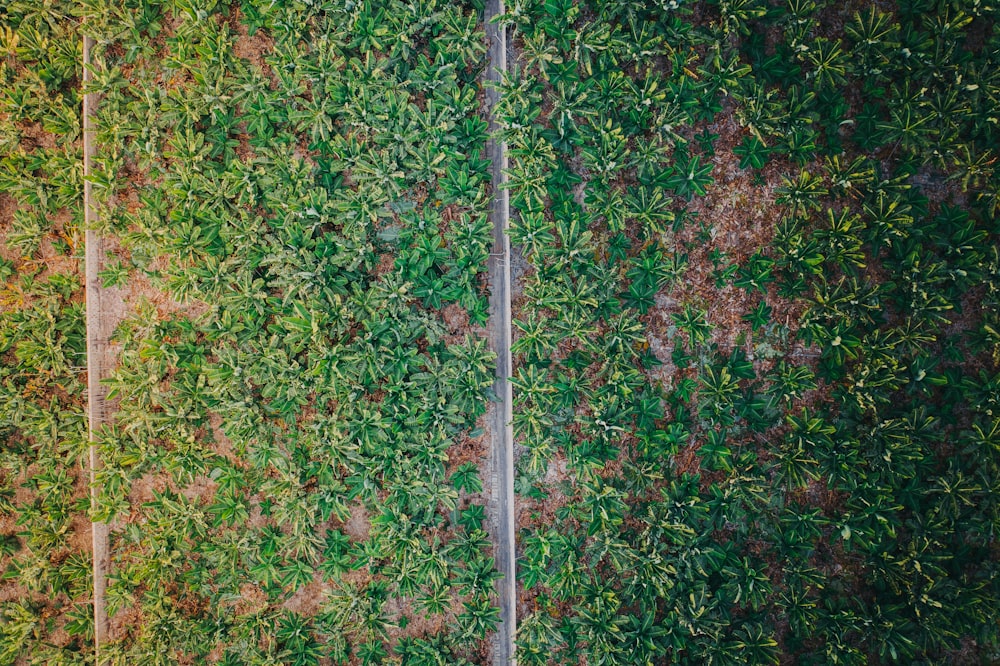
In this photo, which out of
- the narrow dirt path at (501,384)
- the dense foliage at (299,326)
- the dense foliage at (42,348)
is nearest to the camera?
the dense foliage at (299,326)

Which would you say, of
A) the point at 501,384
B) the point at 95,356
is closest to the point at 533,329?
the point at 501,384

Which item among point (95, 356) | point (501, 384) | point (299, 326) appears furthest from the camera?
point (95, 356)

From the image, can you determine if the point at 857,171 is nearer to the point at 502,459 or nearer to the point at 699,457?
the point at 699,457

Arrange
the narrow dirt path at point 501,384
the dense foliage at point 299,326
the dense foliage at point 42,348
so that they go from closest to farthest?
1. the dense foliage at point 299,326
2. the narrow dirt path at point 501,384
3. the dense foliage at point 42,348

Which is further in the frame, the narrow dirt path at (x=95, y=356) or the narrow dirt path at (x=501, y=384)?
the narrow dirt path at (x=95, y=356)

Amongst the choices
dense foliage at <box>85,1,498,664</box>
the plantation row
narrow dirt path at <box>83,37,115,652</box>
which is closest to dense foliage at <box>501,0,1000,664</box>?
the plantation row

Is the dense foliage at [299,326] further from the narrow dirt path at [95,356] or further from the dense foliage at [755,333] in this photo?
the dense foliage at [755,333]

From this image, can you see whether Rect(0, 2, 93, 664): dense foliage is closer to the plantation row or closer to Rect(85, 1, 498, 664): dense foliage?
the plantation row

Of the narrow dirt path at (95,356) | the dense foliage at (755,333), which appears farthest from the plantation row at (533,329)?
the narrow dirt path at (95,356)

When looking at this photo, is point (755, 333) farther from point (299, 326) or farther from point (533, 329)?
point (299, 326)
